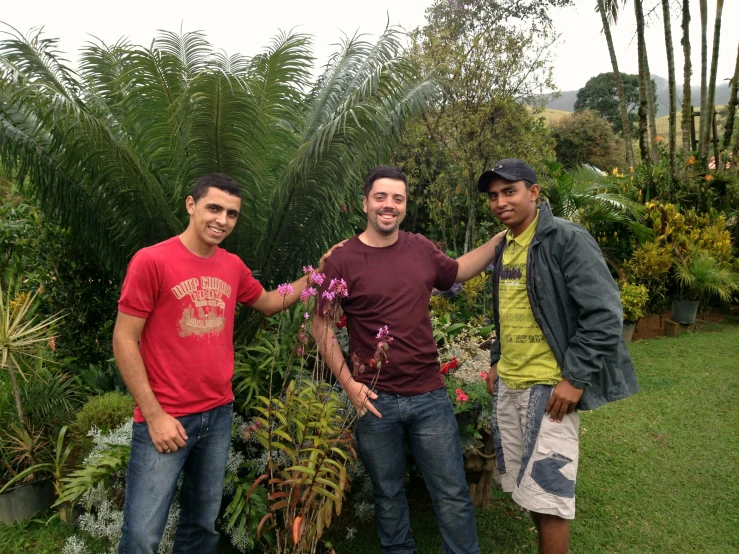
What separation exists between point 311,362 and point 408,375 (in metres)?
1.45

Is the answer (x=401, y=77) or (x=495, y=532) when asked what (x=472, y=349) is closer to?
(x=495, y=532)

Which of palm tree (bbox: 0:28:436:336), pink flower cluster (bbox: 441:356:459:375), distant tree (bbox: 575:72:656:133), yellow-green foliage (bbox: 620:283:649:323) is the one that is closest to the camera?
palm tree (bbox: 0:28:436:336)

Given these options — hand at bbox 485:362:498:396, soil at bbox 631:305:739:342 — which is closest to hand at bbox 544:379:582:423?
hand at bbox 485:362:498:396

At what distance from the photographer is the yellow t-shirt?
250 centimetres

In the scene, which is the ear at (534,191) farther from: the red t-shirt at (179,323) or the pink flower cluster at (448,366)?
the red t-shirt at (179,323)

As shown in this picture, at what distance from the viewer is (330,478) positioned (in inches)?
91.3

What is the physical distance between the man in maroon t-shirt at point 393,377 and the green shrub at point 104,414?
1.82 m

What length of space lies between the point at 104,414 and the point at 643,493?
4005 millimetres

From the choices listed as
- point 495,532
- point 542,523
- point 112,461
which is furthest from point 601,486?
point 112,461

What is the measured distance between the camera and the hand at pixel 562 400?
7.70ft

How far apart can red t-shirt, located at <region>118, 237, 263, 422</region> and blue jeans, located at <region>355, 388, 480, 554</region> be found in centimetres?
76

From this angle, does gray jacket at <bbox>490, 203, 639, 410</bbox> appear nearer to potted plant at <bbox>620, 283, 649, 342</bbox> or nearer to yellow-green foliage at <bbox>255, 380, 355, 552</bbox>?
yellow-green foliage at <bbox>255, 380, 355, 552</bbox>

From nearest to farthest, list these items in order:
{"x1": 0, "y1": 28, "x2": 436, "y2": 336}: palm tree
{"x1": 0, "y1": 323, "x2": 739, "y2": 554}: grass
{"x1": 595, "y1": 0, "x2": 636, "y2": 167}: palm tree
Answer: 1. {"x1": 0, "y1": 28, "x2": 436, "y2": 336}: palm tree
2. {"x1": 0, "y1": 323, "x2": 739, "y2": 554}: grass
3. {"x1": 595, "y1": 0, "x2": 636, "y2": 167}: palm tree

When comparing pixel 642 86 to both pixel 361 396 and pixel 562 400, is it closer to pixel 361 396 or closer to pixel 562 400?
pixel 562 400
